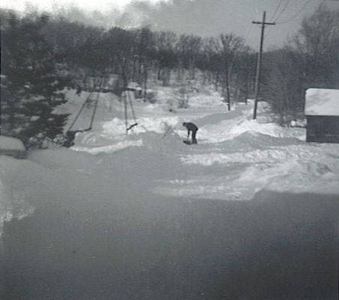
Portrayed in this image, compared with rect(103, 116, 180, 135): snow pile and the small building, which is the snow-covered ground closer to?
rect(103, 116, 180, 135): snow pile

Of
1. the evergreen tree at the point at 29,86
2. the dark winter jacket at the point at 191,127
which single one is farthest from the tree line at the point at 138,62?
the dark winter jacket at the point at 191,127

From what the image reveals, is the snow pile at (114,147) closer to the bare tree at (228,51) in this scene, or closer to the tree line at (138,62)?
the tree line at (138,62)

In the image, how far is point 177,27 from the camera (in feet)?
6.40

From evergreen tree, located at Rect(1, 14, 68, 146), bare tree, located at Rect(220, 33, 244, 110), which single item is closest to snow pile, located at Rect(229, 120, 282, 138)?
bare tree, located at Rect(220, 33, 244, 110)

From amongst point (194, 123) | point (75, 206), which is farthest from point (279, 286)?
point (75, 206)

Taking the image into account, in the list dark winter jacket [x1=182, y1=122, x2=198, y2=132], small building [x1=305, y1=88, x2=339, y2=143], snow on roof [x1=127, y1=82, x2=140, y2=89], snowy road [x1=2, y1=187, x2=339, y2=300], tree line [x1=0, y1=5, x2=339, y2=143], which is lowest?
snowy road [x1=2, y1=187, x2=339, y2=300]

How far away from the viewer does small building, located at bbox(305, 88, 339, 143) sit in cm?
180

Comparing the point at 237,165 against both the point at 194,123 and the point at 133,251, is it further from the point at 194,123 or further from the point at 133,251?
the point at 133,251

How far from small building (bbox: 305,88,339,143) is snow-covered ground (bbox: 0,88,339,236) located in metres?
0.15

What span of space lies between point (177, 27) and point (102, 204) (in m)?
1.07

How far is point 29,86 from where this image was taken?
1.80m

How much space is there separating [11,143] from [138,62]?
81cm

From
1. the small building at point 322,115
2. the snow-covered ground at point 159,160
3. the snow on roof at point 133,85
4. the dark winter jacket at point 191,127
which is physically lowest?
the snow-covered ground at point 159,160

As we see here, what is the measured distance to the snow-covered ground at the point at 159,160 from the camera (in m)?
1.93
